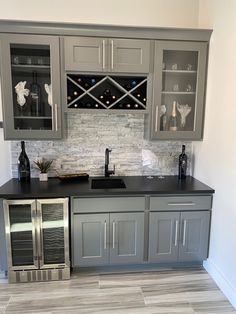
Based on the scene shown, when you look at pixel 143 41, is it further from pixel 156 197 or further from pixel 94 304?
pixel 94 304

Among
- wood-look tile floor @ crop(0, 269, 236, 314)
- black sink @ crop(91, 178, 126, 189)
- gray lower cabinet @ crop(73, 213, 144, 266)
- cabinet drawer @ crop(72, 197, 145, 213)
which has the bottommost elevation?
wood-look tile floor @ crop(0, 269, 236, 314)

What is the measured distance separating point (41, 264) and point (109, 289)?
2.28ft

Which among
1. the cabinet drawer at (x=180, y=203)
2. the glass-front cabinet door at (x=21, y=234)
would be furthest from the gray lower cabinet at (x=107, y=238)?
the glass-front cabinet door at (x=21, y=234)

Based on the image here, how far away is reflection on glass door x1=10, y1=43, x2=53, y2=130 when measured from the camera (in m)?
2.51

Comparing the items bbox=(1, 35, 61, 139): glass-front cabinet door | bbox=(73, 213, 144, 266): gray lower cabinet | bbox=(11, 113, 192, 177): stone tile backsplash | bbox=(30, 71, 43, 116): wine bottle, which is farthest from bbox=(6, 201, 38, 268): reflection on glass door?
bbox=(30, 71, 43, 116): wine bottle

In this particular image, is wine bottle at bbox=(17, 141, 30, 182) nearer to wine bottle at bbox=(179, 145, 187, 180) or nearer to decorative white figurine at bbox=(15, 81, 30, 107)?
decorative white figurine at bbox=(15, 81, 30, 107)

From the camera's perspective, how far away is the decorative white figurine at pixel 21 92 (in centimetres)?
254

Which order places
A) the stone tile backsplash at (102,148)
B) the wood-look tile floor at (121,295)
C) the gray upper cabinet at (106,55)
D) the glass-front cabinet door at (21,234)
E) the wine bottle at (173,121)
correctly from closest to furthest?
the wood-look tile floor at (121,295) → the glass-front cabinet door at (21,234) → the gray upper cabinet at (106,55) → the wine bottle at (173,121) → the stone tile backsplash at (102,148)

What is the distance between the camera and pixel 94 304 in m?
2.20

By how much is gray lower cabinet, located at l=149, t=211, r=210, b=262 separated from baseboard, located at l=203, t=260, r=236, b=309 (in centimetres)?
13

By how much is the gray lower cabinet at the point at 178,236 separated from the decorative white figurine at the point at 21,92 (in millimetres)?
1710

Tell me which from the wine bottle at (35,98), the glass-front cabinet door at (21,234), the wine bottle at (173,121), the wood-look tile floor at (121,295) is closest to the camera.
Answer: the wood-look tile floor at (121,295)

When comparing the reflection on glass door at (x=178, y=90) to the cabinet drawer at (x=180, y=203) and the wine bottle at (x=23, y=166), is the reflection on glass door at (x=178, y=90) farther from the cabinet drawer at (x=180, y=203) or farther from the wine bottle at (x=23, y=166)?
the wine bottle at (x=23, y=166)

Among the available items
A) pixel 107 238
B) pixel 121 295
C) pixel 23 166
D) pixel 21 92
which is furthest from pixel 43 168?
pixel 121 295
